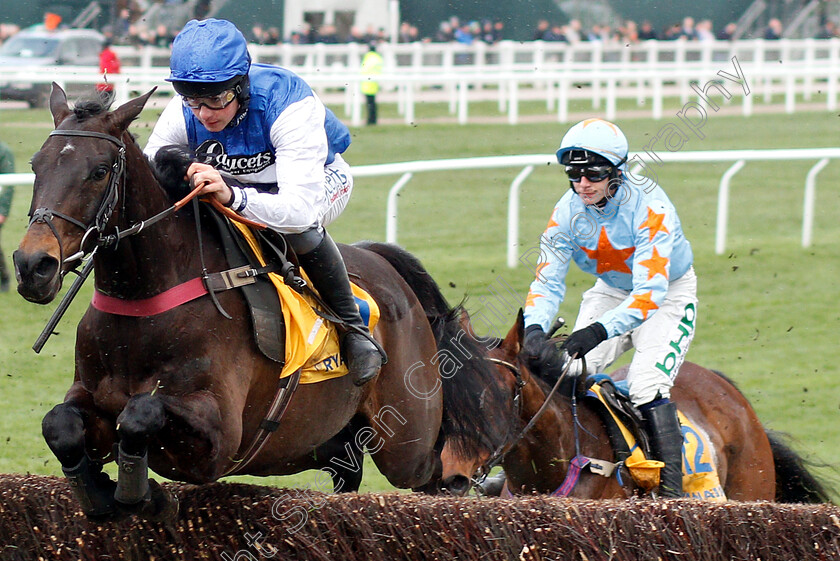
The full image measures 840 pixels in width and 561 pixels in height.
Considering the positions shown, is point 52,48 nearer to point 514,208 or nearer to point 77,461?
point 514,208

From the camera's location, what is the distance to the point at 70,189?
2.73 metres

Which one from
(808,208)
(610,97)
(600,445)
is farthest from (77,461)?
(610,97)

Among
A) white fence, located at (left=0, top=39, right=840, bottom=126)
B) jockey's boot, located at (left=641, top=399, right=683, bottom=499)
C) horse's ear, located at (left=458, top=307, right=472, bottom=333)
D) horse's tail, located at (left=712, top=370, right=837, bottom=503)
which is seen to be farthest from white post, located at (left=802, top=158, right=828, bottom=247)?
horse's ear, located at (left=458, top=307, right=472, bottom=333)

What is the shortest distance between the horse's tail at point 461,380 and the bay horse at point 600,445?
44 mm

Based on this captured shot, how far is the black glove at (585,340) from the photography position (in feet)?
13.1

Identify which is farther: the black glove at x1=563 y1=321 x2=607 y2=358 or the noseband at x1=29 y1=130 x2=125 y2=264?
the black glove at x1=563 y1=321 x2=607 y2=358

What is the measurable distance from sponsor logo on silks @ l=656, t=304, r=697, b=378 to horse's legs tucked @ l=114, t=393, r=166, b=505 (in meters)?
2.10

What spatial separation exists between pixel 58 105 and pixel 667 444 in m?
2.43

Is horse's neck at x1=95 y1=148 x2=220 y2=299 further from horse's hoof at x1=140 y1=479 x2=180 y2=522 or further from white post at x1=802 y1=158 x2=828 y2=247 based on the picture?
white post at x1=802 y1=158 x2=828 y2=247

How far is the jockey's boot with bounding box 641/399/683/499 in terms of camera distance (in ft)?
13.3

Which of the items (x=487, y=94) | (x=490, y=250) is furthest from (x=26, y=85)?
(x=490, y=250)

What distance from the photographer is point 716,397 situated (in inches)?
176

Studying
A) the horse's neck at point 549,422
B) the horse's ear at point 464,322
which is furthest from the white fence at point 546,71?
the horse's neck at point 549,422

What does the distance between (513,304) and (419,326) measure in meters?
3.58
